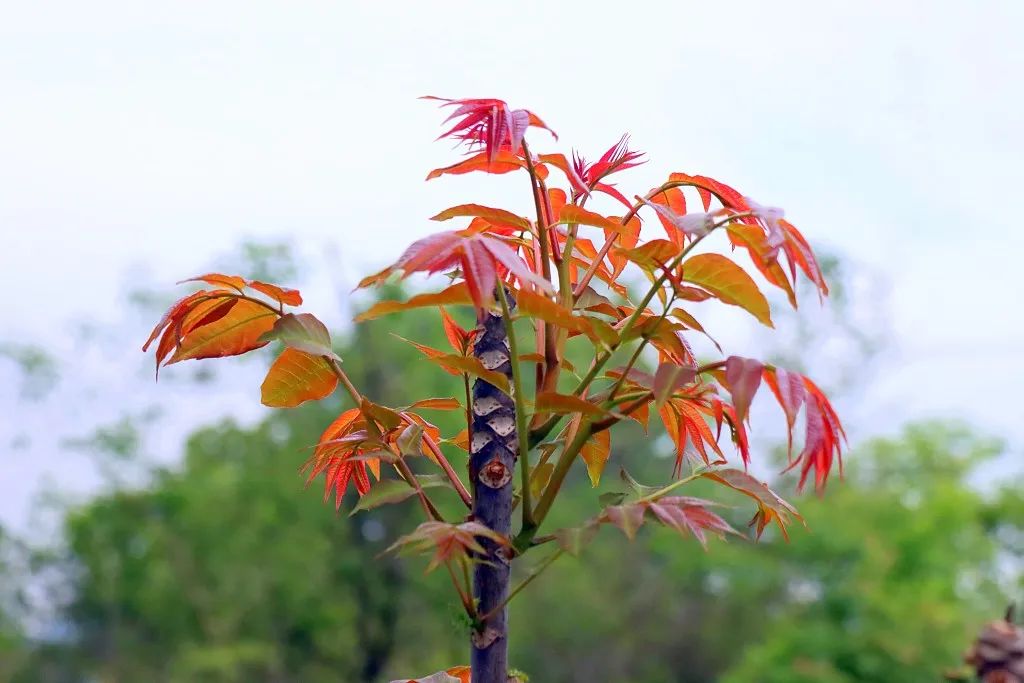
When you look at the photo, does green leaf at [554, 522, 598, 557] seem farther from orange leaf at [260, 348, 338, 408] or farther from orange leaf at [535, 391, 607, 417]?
orange leaf at [260, 348, 338, 408]

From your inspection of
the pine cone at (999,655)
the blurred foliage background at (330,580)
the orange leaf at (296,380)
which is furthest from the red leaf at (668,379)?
the blurred foliage background at (330,580)

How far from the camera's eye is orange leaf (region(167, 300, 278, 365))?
910 millimetres

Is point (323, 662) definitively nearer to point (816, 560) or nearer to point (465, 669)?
point (816, 560)

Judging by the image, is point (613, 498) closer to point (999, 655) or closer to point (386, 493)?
point (386, 493)

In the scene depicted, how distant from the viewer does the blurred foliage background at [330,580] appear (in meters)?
9.73

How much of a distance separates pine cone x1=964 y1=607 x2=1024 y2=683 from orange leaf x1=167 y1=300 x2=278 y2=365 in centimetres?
161

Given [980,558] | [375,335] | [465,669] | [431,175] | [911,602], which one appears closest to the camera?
[431,175]

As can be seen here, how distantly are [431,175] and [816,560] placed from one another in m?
6.43

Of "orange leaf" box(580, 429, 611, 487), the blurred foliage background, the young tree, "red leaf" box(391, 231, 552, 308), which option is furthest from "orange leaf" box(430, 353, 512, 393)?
the blurred foliage background

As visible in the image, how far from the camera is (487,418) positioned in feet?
3.18

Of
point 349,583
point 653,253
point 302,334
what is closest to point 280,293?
point 302,334

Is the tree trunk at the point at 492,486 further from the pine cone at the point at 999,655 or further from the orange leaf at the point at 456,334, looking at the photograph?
the pine cone at the point at 999,655

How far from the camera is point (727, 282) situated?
0.86 m

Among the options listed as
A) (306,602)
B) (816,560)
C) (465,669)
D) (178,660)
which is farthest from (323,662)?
(465,669)
